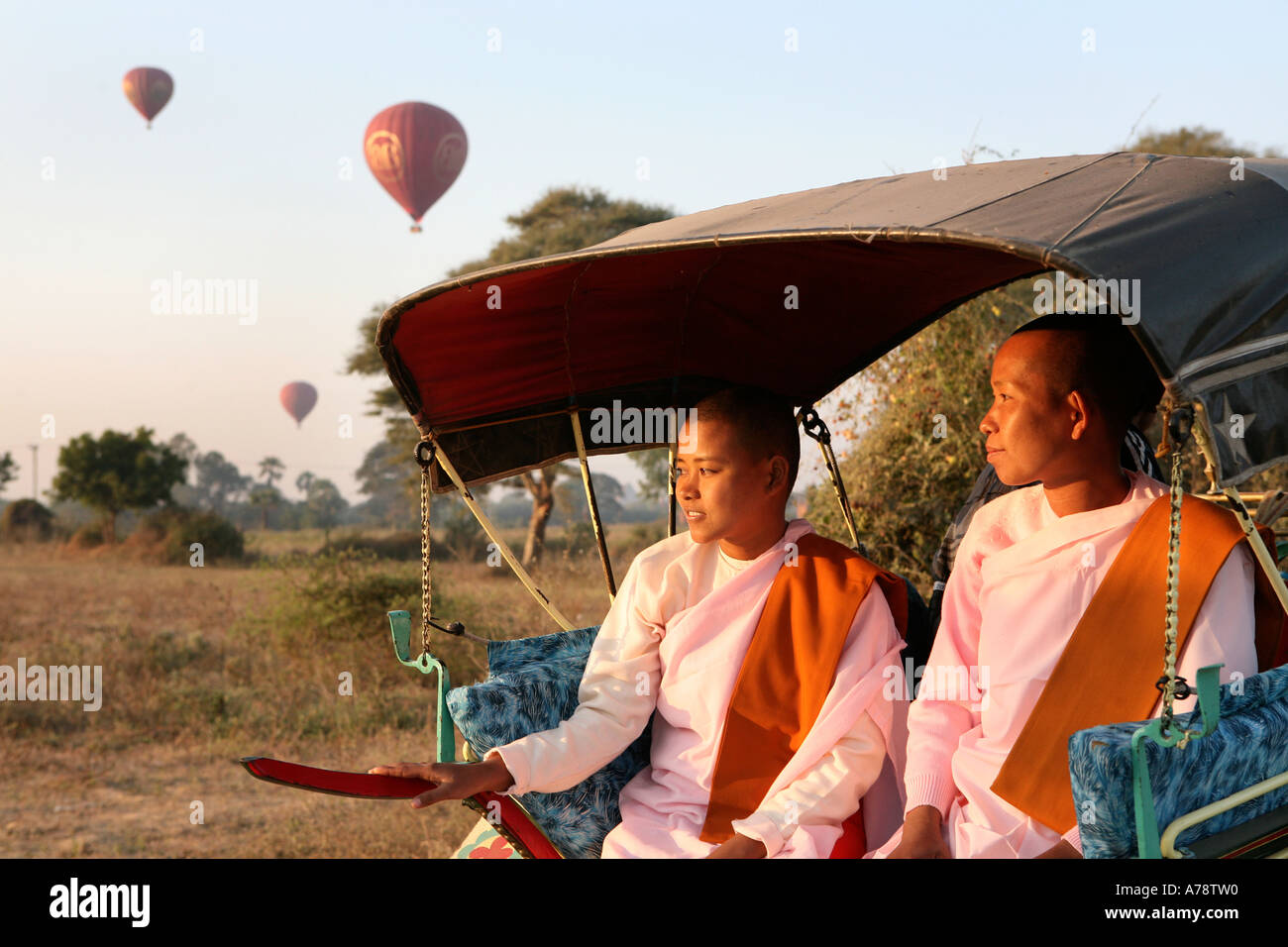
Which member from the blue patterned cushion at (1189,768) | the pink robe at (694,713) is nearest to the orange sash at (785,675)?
the pink robe at (694,713)

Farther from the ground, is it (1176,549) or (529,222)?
(529,222)

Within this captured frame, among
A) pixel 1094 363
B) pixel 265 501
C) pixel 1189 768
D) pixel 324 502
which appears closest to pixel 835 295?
pixel 1094 363

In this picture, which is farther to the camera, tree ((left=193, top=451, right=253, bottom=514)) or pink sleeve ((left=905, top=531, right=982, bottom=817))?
tree ((left=193, top=451, right=253, bottom=514))

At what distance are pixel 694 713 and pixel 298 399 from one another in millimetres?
34708

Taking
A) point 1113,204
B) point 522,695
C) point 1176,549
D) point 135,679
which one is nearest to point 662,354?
point 522,695

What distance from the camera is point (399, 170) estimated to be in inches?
968

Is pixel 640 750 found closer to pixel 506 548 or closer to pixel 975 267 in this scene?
pixel 506 548

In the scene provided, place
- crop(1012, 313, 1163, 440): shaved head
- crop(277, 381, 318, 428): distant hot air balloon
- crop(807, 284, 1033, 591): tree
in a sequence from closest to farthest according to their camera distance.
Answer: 1. crop(1012, 313, 1163, 440): shaved head
2. crop(807, 284, 1033, 591): tree
3. crop(277, 381, 318, 428): distant hot air balloon

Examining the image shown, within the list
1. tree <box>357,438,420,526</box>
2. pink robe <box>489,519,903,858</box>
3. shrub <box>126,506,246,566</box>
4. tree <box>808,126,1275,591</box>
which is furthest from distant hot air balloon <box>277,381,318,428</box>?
Result: pink robe <box>489,519,903,858</box>

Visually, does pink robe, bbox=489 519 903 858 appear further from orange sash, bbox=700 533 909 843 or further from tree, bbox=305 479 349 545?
tree, bbox=305 479 349 545

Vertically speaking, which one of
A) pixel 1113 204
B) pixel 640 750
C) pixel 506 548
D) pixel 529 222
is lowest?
pixel 640 750

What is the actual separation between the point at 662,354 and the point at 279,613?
837 centimetres

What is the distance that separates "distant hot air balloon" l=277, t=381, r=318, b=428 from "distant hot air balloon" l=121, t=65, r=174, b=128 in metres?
8.84

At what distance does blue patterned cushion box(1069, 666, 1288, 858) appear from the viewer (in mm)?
2047
